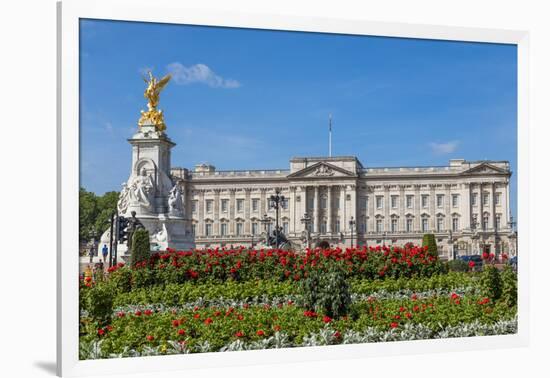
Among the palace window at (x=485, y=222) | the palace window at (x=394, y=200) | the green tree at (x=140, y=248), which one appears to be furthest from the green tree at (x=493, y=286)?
the palace window at (x=394, y=200)

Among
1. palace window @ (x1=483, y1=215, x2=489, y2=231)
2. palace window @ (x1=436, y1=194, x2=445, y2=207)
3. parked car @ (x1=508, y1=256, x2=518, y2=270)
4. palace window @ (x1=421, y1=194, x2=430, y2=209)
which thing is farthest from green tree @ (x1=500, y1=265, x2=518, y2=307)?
palace window @ (x1=421, y1=194, x2=430, y2=209)

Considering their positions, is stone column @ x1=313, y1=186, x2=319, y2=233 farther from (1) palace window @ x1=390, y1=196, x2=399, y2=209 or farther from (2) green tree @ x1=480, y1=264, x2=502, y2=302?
(2) green tree @ x1=480, y1=264, x2=502, y2=302

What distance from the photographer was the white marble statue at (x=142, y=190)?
16859 millimetres

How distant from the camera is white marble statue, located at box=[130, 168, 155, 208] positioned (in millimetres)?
16859

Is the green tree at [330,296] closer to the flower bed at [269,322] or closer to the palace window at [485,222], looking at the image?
the flower bed at [269,322]

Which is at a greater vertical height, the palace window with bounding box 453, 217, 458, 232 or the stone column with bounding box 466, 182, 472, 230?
the stone column with bounding box 466, 182, 472, 230

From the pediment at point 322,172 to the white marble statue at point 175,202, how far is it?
16648 mm

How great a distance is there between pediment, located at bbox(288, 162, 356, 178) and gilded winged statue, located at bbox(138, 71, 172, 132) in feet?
56.7

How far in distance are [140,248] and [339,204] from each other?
27475 mm

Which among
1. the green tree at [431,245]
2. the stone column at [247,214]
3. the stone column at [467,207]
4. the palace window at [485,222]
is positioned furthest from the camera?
the stone column at [247,214]

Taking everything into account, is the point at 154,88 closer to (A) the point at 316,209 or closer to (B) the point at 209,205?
(B) the point at 209,205

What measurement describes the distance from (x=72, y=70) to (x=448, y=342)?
484 cm

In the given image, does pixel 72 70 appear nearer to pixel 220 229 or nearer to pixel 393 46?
pixel 393 46

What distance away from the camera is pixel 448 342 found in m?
7.83
